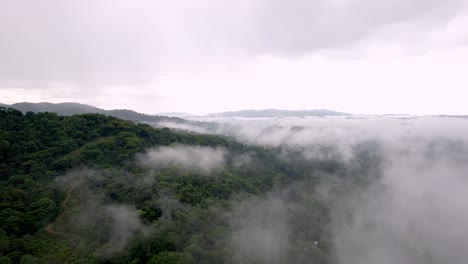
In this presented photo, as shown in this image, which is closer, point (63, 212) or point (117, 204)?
point (63, 212)

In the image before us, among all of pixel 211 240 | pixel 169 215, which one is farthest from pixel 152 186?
pixel 211 240

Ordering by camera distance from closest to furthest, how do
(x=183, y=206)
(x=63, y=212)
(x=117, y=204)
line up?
(x=63, y=212), (x=117, y=204), (x=183, y=206)

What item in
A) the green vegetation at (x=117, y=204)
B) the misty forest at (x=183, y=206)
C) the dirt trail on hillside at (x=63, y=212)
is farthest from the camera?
the dirt trail on hillside at (x=63, y=212)

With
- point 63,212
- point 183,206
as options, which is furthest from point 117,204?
point 183,206

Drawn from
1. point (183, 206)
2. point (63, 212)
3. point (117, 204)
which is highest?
point (63, 212)

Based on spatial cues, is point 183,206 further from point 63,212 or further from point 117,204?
point 63,212
